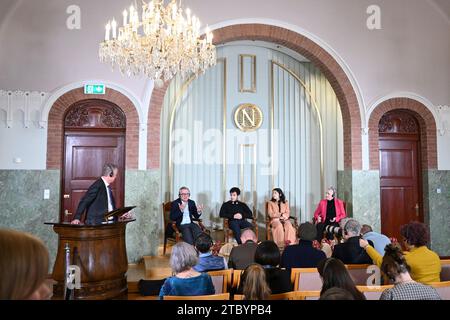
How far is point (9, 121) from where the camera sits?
6.13m

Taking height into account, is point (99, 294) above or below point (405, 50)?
below

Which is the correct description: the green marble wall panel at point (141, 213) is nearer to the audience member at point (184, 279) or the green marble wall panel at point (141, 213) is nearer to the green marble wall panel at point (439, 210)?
the audience member at point (184, 279)

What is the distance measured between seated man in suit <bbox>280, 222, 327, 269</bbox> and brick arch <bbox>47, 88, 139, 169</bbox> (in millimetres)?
3674

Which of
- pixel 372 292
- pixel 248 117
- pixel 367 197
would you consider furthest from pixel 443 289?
pixel 248 117

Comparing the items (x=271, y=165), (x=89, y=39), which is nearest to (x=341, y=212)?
→ (x=271, y=165)

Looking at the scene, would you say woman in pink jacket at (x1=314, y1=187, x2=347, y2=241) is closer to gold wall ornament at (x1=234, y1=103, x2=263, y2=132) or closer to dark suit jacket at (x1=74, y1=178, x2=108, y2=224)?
gold wall ornament at (x1=234, y1=103, x2=263, y2=132)

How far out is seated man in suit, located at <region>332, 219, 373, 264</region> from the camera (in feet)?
11.8

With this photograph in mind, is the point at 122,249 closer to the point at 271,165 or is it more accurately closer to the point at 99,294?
the point at 99,294

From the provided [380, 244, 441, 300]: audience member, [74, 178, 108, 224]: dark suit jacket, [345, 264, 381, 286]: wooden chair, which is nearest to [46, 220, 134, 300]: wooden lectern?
[74, 178, 108, 224]: dark suit jacket

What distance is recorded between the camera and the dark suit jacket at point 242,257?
3529mm

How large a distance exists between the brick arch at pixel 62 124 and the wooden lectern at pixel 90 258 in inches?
88.3

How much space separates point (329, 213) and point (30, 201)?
504cm

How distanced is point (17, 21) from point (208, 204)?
4.79 meters

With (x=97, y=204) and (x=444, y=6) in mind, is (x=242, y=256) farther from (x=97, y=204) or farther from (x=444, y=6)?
(x=444, y=6)
